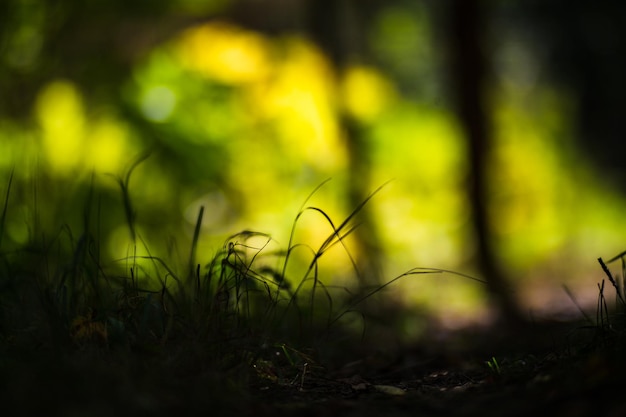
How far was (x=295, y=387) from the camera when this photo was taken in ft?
6.29

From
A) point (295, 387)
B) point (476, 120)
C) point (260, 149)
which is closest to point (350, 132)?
point (476, 120)

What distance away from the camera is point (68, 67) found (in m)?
8.11

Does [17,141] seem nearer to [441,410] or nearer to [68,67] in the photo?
[68,67]

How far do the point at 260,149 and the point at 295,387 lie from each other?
22.4 feet

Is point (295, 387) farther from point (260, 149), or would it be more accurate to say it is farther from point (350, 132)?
point (260, 149)

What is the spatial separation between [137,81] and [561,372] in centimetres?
650

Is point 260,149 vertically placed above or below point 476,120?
above

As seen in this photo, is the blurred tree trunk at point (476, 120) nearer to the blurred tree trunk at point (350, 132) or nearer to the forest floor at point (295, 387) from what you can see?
the blurred tree trunk at point (350, 132)

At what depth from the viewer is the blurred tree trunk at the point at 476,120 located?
5902mm

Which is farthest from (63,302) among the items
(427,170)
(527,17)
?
(527,17)

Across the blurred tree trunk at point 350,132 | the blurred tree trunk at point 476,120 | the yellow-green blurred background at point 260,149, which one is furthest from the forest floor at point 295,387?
the blurred tree trunk at point 350,132

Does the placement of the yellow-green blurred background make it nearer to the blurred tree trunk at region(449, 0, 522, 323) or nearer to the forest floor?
the blurred tree trunk at region(449, 0, 522, 323)

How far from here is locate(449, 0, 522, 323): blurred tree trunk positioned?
5902 millimetres

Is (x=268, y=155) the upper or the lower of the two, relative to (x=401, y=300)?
upper
